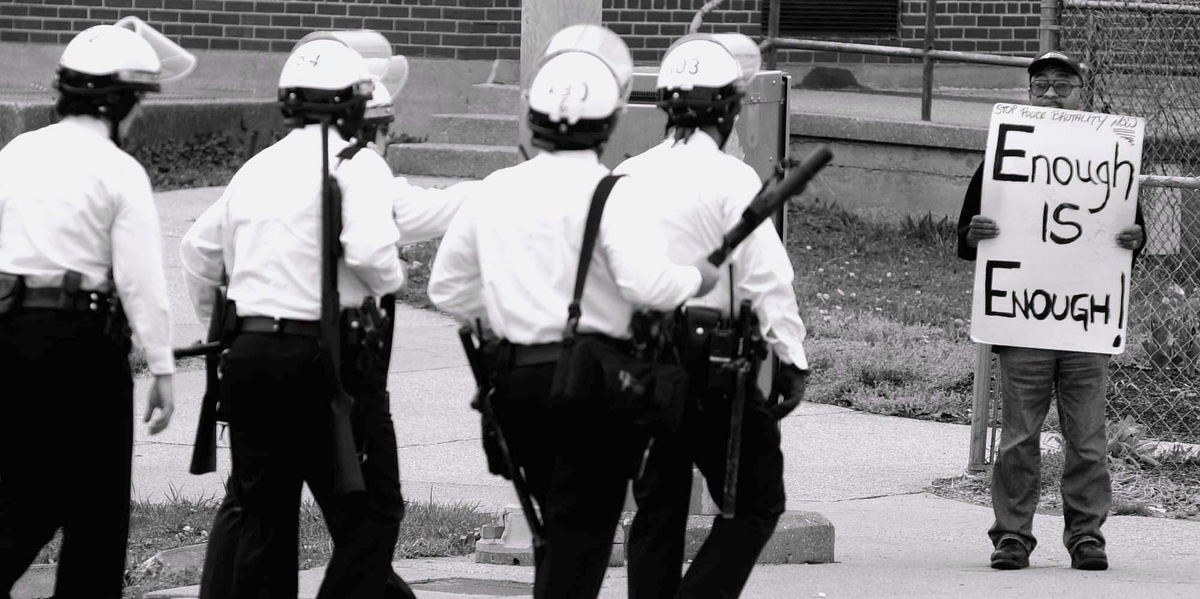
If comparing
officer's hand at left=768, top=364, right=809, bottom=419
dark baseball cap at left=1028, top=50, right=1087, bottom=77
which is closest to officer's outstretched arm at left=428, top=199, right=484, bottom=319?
officer's hand at left=768, top=364, right=809, bottom=419

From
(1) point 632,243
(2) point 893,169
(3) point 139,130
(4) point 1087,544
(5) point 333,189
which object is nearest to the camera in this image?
(1) point 632,243

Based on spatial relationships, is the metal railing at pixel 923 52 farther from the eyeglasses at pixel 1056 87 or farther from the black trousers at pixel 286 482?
the black trousers at pixel 286 482

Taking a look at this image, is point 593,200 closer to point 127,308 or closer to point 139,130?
point 127,308

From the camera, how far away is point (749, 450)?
4.88 meters

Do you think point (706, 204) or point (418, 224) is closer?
point (706, 204)

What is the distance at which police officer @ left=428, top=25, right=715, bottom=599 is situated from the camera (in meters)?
4.49

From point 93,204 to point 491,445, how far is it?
1.25 m

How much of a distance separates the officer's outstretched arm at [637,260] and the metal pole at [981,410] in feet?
10.7

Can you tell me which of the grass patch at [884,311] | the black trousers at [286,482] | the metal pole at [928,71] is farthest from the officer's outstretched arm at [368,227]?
the metal pole at [928,71]

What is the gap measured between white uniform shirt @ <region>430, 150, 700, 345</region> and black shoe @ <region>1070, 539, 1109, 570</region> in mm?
2398

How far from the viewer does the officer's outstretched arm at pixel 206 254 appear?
5.08 m

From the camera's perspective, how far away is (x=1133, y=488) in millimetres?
7539

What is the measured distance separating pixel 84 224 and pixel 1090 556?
143 inches

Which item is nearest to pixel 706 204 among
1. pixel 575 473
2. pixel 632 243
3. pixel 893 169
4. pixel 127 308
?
pixel 632 243
